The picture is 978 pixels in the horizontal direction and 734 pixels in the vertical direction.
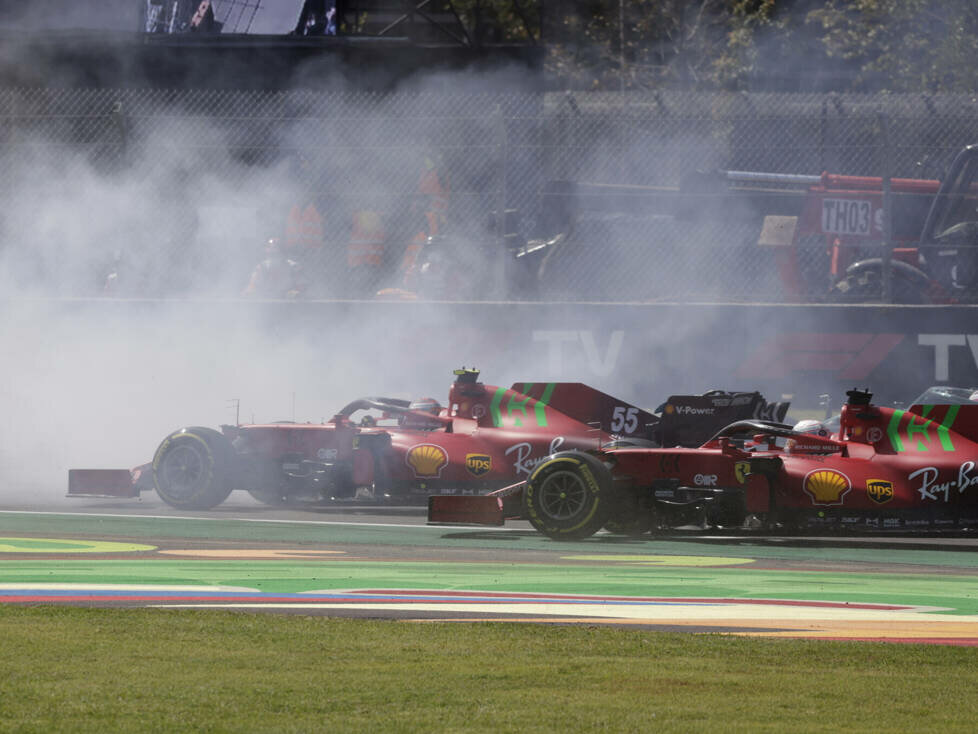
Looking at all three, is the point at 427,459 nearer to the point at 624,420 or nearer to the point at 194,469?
the point at 624,420

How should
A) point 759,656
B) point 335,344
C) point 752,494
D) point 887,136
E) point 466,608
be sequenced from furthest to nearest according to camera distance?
point 335,344, point 887,136, point 752,494, point 466,608, point 759,656

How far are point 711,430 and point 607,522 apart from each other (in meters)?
1.19

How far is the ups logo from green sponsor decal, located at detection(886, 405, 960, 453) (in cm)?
299

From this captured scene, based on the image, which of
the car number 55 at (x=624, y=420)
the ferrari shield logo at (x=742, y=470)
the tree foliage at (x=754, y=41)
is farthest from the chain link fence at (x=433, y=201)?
the tree foliage at (x=754, y=41)

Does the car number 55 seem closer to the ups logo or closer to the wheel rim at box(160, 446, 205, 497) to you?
the ups logo

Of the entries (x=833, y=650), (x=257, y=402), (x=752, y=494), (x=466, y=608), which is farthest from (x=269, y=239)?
(x=833, y=650)

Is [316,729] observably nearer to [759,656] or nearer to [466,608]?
[759,656]

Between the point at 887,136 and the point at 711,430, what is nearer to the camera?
the point at 711,430

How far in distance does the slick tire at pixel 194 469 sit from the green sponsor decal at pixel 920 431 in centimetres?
528

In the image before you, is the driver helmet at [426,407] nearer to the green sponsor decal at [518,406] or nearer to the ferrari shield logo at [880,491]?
the green sponsor decal at [518,406]

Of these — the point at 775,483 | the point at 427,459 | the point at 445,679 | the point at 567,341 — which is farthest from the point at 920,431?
the point at 445,679

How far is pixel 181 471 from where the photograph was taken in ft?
41.4

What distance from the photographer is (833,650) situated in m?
6.05

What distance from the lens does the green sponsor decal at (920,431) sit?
10258 mm
